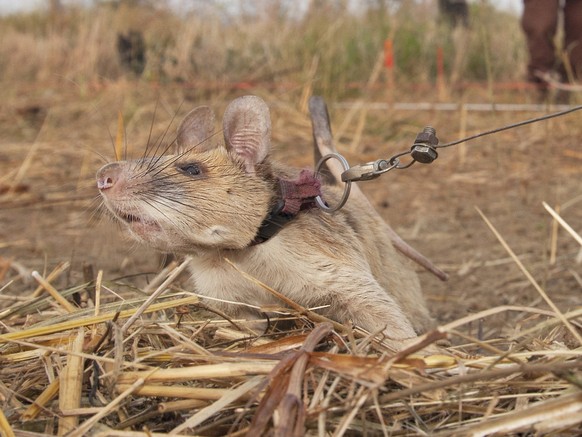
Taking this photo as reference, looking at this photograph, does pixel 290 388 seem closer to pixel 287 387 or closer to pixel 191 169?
pixel 287 387

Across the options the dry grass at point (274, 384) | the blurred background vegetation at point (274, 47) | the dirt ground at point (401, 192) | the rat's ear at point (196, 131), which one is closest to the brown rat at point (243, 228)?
the rat's ear at point (196, 131)

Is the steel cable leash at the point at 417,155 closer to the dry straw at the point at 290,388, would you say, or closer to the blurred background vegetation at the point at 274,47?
the dry straw at the point at 290,388

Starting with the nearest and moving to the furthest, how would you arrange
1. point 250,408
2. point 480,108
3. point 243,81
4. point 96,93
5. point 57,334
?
point 250,408 → point 57,334 → point 480,108 → point 243,81 → point 96,93

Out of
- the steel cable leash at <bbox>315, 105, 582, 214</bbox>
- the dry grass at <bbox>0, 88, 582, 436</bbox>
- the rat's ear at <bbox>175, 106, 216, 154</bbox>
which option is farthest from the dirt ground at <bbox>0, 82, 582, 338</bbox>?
the steel cable leash at <bbox>315, 105, 582, 214</bbox>

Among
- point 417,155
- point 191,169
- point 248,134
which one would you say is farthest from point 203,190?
point 417,155

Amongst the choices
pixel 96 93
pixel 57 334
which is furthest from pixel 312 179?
pixel 96 93

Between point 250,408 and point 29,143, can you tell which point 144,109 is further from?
point 250,408
